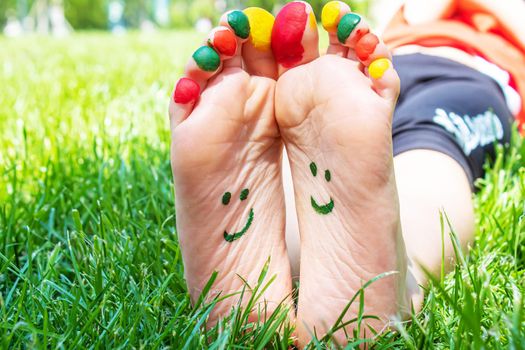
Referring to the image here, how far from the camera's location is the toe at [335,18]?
0.89 metres

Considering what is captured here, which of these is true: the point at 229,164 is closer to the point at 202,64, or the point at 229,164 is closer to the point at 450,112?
the point at 202,64

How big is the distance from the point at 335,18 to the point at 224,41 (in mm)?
165

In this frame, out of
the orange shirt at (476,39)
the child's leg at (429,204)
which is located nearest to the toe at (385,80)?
the child's leg at (429,204)

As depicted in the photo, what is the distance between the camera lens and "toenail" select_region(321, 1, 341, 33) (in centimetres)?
90

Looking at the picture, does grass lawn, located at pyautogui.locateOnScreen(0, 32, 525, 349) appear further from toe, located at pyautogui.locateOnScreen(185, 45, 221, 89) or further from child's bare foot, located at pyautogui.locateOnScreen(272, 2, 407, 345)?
toe, located at pyautogui.locateOnScreen(185, 45, 221, 89)

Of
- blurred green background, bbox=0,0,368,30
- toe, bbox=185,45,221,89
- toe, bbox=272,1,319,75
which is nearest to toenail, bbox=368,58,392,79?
toe, bbox=272,1,319,75

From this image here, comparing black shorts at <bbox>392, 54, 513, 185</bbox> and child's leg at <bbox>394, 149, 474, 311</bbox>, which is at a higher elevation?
black shorts at <bbox>392, 54, 513, 185</bbox>

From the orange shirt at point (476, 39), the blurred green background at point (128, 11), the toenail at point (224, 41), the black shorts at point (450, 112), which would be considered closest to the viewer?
the toenail at point (224, 41)

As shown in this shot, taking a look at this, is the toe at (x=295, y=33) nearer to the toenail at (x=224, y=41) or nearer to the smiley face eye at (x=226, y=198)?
the toenail at (x=224, y=41)

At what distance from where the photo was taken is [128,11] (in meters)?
27.2

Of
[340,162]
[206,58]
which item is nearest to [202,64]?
[206,58]

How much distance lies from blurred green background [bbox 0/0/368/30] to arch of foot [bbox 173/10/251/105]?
1723 centimetres

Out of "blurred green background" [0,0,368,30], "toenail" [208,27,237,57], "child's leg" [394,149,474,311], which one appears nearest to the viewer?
"toenail" [208,27,237,57]

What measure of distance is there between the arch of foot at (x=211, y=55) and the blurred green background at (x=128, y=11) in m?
17.2
